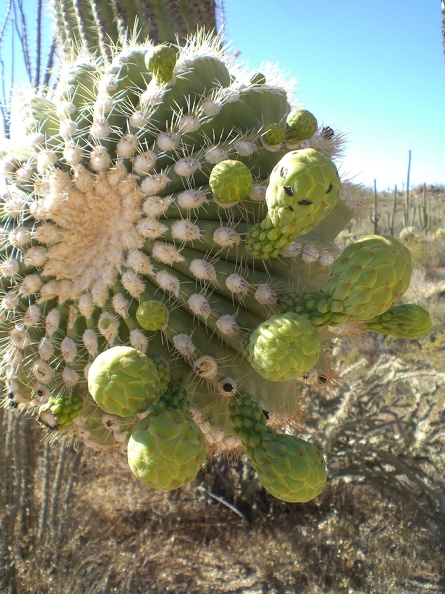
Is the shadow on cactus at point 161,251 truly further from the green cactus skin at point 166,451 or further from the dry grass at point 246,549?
the dry grass at point 246,549

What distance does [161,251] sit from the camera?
4.26 ft

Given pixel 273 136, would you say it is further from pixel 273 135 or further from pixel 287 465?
pixel 287 465

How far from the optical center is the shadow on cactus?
1262mm

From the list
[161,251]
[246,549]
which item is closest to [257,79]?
[161,251]

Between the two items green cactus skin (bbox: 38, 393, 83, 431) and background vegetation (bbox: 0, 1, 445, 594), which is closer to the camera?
green cactus skin (bbox: 38, 393, 83, 431)

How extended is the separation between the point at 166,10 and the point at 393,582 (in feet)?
12.4

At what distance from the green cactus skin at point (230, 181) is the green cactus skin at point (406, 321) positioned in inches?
19.5

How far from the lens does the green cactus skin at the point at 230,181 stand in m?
1.15

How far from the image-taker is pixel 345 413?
402 cm

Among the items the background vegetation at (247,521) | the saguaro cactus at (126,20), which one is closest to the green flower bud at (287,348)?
the saguaro cactus at (126,20)

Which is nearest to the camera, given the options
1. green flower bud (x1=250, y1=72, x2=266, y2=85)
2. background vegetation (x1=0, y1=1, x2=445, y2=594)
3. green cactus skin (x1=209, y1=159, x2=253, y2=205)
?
green cactus skin (x1=209, y1=159, x2=253, y2=205)

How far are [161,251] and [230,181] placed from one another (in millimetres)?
276

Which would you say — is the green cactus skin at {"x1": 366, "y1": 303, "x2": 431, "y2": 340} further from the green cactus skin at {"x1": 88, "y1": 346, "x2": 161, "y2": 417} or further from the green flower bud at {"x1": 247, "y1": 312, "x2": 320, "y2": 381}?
the green cactus skin at {"x1": 88, "y1": 346, "x2": 161, "y2": 417}

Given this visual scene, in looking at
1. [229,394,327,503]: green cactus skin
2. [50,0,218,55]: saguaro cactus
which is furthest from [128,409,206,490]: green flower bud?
[50,0,218,55]: saguaro cactus
